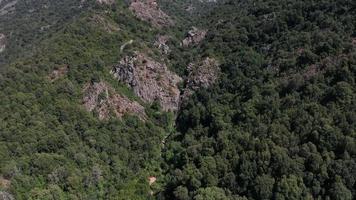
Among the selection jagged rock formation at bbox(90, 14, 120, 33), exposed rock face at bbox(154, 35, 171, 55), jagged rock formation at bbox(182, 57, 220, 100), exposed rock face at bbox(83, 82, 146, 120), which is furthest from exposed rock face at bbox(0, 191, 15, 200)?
exposed rock face at bbox(154, 35, 171, 55)

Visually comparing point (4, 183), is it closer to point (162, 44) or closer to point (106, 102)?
point (106, 102)

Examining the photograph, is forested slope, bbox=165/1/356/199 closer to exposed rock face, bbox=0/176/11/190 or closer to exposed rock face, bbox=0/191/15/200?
exposed rock face, bbox=0/191/15/200

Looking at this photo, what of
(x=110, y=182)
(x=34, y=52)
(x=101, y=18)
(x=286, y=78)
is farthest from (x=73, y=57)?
(x=286, y=78)

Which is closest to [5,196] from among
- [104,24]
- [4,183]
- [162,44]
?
[4,183]

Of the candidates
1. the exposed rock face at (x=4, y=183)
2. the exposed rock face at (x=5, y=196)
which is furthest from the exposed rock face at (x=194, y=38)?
the exposed rock face at (x=5, y=196)

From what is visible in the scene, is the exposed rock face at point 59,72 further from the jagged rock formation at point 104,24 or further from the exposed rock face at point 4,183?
the exposed rock face at point 4,183

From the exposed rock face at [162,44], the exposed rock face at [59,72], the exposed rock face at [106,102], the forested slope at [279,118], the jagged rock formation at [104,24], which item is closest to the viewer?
the forested slope at [279,118]
